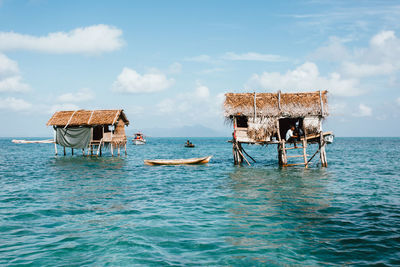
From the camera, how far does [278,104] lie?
22734 mm

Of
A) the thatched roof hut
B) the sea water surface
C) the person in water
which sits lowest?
the sea water surface

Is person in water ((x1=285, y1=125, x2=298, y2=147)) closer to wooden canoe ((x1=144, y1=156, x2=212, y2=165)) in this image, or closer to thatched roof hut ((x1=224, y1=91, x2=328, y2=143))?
thatched roof hut ((x1=224, y1=91, x2=328, y2=143))

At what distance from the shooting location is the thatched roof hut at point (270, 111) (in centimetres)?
2220

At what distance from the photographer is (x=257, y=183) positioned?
17.1 metres

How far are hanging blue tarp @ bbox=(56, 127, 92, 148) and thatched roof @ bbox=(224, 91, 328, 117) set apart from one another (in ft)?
62.4

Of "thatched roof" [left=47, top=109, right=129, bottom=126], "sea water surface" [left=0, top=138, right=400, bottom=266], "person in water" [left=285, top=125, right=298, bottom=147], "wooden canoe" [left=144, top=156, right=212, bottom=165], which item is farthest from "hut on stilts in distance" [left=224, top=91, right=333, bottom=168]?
"thatched roof" [left=47, top=109, right=129, bottom=126]

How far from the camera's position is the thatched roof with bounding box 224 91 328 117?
72.7 ft

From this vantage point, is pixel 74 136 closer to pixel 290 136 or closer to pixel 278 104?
A: pixel 278 104

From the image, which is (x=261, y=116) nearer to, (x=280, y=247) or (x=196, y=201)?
(x=196, y=201)

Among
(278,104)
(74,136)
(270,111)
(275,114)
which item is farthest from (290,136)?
(74,136)

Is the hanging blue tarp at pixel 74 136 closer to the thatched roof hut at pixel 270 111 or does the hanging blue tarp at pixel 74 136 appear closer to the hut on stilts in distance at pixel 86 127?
the hut on stilts in distance at pixel 86 127

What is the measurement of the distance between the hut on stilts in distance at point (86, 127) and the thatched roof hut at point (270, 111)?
51.7ft

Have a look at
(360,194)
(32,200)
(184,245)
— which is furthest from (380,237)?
(32,200)

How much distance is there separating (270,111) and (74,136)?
2356cm
